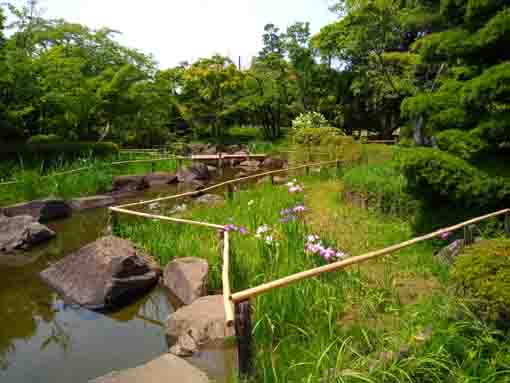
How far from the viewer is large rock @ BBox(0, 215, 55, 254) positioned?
7.03 meters

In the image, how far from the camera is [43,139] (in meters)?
14.4

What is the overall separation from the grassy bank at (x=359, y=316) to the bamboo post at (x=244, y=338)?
146 mm

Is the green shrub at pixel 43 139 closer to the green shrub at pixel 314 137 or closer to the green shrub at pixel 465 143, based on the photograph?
the green shrub at pixel 314 137

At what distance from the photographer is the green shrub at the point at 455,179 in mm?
4430

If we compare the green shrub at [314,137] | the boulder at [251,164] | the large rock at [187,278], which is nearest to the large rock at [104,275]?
the large rock at [187,278]

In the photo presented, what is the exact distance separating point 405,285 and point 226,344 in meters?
1.97

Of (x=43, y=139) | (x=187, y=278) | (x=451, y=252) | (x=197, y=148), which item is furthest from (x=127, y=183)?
(x=197, y=148)

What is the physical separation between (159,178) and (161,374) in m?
11.0

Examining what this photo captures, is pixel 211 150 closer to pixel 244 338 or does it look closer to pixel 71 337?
pixel 71 337

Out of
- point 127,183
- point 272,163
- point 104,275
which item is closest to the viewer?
point 104,275

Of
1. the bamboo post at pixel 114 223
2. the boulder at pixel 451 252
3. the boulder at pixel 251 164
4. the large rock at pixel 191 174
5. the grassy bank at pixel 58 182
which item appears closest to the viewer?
the boulder at pixel 451 252

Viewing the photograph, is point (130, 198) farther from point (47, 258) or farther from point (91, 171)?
point (47, 258)

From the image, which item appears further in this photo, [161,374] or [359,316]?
[359,316]

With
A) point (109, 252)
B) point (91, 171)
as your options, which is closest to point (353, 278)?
point (109, 252)
